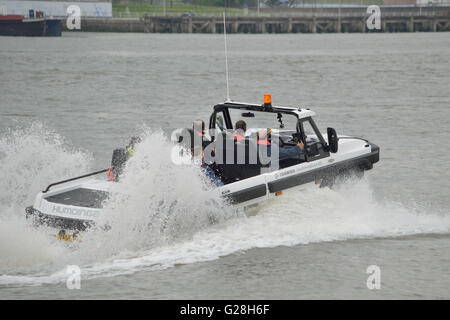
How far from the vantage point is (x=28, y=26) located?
85.8 meters

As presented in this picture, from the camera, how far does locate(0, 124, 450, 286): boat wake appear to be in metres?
9.34

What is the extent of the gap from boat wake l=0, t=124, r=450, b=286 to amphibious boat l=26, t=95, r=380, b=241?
201 mm

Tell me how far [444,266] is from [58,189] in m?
5.34

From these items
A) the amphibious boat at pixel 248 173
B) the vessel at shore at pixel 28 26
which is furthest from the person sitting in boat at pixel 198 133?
the vessel at shore at pixel 28 26

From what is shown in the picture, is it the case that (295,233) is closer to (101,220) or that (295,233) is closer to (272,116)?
(101,220)

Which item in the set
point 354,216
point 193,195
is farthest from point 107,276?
point 354,216

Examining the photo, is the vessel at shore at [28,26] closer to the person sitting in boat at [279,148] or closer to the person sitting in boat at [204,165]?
the person sitting in boat at [279,148]

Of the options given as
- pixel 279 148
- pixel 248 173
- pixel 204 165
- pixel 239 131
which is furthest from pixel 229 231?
pixel 279 148

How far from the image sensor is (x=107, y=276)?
905 centimetres

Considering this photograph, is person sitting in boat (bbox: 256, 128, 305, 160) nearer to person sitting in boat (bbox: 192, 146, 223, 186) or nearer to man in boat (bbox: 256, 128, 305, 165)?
man in boat (bbox: 256, 128, 305, 165)

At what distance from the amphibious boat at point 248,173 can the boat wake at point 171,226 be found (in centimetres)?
20

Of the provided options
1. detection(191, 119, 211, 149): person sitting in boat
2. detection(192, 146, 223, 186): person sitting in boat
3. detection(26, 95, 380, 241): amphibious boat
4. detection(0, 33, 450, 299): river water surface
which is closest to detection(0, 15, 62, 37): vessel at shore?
detection(0, 33, 450, 299): river water surface

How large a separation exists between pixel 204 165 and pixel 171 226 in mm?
1001

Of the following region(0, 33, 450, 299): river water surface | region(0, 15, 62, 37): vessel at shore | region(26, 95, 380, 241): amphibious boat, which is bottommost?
region(0, 33, 450, 299): river water surface
